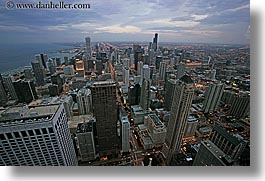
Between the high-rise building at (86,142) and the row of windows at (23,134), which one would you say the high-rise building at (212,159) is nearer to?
the row of windows at (23,134)

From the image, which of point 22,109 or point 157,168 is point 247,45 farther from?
point 22,109

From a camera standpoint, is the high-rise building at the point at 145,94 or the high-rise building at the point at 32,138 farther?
the high-rise building at the point at 145,94

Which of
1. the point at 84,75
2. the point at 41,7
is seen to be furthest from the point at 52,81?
the point at 41,7

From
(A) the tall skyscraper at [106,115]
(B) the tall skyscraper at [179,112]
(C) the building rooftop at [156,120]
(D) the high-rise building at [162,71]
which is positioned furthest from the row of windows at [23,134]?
(D) the high-rise building at [162,71]

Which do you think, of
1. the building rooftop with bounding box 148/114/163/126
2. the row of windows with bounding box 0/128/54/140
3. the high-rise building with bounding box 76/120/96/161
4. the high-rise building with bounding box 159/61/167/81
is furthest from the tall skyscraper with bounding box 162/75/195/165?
the high-rise building with bounding box 159/61/167/81

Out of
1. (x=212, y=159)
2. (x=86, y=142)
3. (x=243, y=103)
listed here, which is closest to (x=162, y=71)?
(x=86, y=142)

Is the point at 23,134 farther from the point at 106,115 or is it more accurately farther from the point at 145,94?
the point at 145,94

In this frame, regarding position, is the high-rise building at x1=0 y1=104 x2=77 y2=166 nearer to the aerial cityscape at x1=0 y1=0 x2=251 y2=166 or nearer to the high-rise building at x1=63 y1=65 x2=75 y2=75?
the aerial cityscape at x1=0 y1=0 x2=251 y2=166
